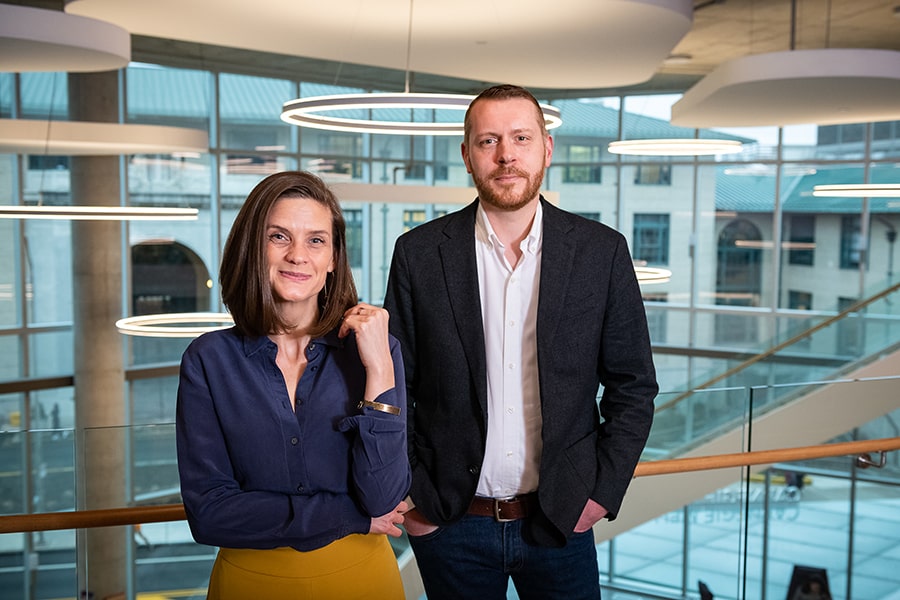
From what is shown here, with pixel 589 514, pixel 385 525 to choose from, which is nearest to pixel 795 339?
pixel 589 514

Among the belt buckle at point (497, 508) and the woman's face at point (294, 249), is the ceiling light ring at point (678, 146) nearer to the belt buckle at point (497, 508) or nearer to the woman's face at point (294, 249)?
the belt buckle at point (497, 508)

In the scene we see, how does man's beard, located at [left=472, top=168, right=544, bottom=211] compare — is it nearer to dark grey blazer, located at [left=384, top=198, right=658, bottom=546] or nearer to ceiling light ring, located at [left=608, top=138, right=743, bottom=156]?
dark grey blazer, located at [left=384, top=198, right=658, bottom=546]

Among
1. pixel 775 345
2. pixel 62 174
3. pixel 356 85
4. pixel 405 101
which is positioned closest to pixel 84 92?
pixel 62 174

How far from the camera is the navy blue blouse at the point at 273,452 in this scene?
2.09 m

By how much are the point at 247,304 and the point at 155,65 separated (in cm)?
1374

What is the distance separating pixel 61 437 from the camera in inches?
122

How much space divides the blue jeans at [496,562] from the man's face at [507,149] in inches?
34.4

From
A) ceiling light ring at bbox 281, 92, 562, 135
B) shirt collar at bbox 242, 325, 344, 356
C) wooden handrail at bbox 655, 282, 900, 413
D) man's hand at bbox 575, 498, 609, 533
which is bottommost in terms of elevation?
wooden handrail at bbox 655, 282, 900, 413

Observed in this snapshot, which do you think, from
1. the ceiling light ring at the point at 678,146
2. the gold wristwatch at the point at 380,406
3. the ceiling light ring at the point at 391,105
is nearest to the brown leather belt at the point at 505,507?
the gold wristwatch at the point at 380,406

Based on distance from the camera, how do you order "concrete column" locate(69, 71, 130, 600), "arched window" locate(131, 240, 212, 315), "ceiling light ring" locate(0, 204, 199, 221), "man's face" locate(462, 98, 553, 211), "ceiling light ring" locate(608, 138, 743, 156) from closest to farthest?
1. "man's face" locate(462, 98, 553, 211)
2. "ceiling light ring" locate(0, 204, 199, 221)
3. "ceiling light ring" locate(608, 138, 743, 156)
4. "concrete column" locate(69, 71, 130, 600)
5. "arched window" locate(131, 240, 212, 315)

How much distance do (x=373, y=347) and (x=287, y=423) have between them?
0.26 meters

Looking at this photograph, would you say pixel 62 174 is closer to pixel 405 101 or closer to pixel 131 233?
pixel 131 233

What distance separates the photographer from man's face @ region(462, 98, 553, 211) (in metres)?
2.41

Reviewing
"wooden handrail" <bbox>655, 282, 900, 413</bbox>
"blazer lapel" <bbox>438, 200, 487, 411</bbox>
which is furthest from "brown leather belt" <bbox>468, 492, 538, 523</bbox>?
"wooden handrail" <bbox>655, 282, 900, 413</bbox>
